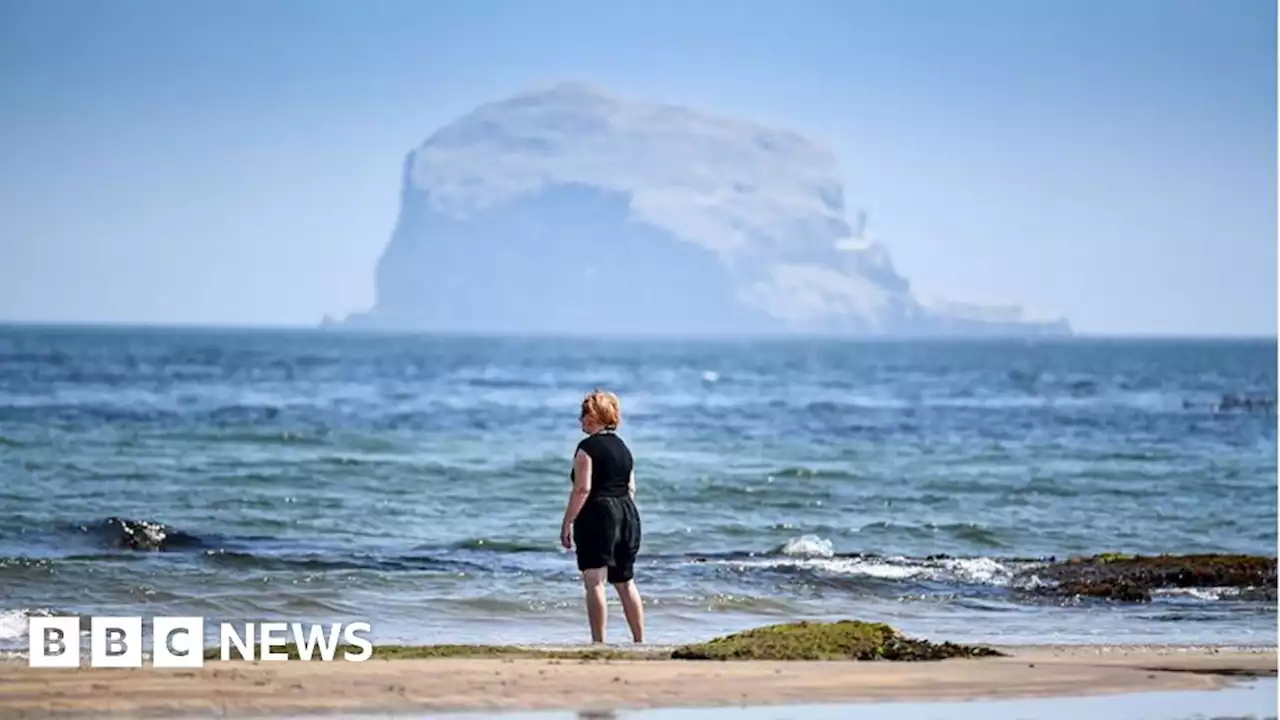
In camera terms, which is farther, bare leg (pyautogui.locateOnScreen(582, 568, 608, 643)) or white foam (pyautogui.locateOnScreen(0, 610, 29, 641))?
white foam (pyautogui.locateOnScreen(0, 610, 29, 641))

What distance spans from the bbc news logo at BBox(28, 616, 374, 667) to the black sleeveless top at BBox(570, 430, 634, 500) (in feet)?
3.26

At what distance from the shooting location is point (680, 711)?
20.9 ft

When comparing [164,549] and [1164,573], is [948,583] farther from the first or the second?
[164,549]

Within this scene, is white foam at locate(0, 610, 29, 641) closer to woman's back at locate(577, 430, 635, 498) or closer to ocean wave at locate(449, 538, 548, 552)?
woman's back at locate(577, 430, 635, 498)

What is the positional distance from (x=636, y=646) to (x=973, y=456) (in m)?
14.8

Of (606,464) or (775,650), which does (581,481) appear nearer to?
(606,464)

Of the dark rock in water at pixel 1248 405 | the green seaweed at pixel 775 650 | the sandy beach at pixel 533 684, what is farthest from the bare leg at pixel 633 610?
the dark rock in water at pixel 1248 405

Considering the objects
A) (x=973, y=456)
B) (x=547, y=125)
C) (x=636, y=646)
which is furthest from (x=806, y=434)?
(x=547, y=125)

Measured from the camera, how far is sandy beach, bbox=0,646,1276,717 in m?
6.39

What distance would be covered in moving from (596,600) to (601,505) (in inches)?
15.0

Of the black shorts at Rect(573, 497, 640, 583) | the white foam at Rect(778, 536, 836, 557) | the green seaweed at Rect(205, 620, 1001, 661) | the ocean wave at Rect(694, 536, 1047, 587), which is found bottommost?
the white foam at Rect(778, 536, 836, 557)

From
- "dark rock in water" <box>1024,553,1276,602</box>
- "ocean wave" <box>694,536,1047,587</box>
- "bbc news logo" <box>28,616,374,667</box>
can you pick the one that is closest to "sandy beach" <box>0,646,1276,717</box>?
"bbc news logo" <box>28,616,374,667</box>

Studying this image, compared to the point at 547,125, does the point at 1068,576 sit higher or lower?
lower

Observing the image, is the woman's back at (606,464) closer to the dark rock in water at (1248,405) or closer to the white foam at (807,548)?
the white foam at (807,548)
